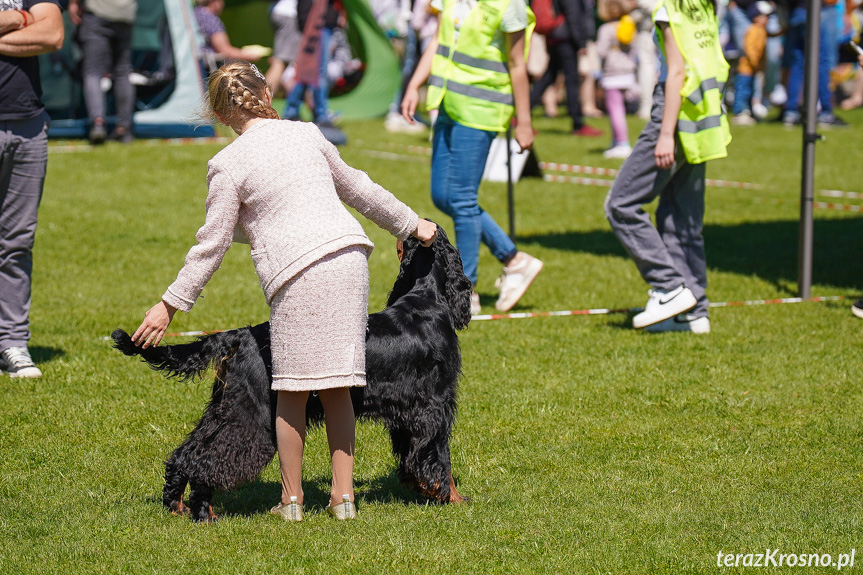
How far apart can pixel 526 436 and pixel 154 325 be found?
194 centimetres

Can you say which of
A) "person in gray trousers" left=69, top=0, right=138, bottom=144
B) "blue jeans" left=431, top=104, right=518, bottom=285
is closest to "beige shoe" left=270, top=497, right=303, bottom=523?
"blue jeans" left=431, top=104, right=518, bottom=285

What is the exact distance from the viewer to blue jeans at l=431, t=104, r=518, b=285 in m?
6.64

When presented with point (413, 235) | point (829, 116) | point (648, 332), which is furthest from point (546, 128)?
point (413, 235)

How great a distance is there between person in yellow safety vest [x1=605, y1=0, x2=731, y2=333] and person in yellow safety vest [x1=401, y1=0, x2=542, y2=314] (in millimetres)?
Result: 803

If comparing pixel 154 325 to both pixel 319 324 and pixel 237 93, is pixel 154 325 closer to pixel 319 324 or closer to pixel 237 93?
pixel 319 324

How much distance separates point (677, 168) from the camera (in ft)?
20.9

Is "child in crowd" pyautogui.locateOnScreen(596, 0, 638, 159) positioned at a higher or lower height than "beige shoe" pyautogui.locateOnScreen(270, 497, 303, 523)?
lower

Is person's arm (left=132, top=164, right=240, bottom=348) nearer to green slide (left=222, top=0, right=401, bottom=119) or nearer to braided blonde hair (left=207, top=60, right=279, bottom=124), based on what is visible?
braided blonde hair (left=207, top=60, right=279, bottom=124)

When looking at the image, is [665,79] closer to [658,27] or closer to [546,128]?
[658,27]

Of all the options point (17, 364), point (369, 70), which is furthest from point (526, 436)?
point (369, 70)

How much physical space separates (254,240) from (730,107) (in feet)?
57.1

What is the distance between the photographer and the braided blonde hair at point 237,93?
3.60 m

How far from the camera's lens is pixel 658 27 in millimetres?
6137

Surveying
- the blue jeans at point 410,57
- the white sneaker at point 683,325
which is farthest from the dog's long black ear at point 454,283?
the blue jeans at point 410,57
